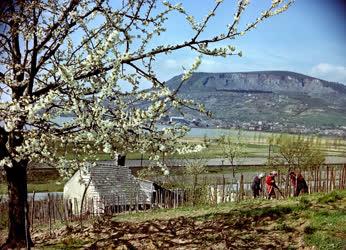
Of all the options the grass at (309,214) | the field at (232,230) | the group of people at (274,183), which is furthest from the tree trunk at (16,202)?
the group of people at (274,183)

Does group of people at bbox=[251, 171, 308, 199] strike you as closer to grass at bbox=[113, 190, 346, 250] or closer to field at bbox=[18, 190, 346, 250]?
grass at bbox=[113, 190, 346, 250]

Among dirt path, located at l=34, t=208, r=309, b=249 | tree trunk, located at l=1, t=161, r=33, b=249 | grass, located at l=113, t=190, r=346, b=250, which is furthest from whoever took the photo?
tree trunk, located at l=1, t=161, r=33, b=249

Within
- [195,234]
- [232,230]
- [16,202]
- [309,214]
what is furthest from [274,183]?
[16,202]

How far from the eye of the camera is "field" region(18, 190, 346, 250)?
10.5 m

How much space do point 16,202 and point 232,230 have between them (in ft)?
17.7

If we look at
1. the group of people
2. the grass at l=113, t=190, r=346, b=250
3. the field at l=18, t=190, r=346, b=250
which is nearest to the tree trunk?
the field at l=18, t=190, r=346, b=250

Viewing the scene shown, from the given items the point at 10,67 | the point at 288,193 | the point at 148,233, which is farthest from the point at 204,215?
the point at 288,193

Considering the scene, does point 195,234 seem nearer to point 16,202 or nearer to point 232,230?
point 232,230

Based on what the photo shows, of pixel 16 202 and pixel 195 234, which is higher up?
pixel 16 202

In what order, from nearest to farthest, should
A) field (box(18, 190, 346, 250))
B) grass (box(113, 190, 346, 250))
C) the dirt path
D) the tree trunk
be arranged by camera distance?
1. grass (box(113, 190, 346, 250))
2. field (box(18, 190, 346, 250))
3. the dirt path
4. the tree trunk

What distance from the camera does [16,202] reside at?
41.8 ft

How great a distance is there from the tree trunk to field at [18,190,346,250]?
685mm

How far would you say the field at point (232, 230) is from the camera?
1048 centimetres

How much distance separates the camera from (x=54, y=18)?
10969mm
